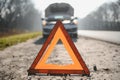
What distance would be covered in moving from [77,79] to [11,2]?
51420mm

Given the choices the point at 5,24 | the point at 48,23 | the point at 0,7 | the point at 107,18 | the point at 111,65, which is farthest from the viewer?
the point at 107,18

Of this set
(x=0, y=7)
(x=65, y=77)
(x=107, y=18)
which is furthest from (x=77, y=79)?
(x=107, y=18)

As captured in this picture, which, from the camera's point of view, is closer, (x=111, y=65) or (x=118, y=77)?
(x=118, y=77)

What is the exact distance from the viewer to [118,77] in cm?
342

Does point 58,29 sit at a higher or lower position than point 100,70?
higher

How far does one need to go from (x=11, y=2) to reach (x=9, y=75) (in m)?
50.7

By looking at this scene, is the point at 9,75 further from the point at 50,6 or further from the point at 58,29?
the point at 50,6

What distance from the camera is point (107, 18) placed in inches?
3157

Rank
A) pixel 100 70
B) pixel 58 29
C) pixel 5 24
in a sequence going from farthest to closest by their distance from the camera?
pixel 5 24
pixel 100 70
pixel 58 29

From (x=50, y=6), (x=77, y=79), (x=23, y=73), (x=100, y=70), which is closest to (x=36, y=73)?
(x=23, y=73)

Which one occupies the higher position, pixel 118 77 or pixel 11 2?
pixel 11 2

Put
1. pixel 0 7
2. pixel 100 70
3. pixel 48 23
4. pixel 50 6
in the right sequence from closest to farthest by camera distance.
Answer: pixel 100 70
pixel 48 23
pixel 50 6
pixel 0 7

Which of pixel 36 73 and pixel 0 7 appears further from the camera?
pixel 0 7

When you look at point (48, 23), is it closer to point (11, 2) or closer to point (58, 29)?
point (58, 29)
